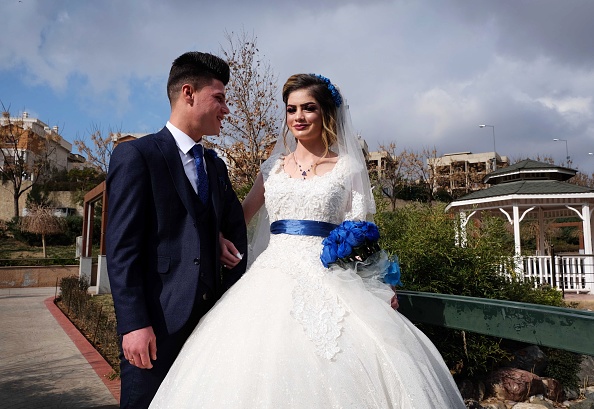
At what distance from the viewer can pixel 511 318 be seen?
5.74 feet

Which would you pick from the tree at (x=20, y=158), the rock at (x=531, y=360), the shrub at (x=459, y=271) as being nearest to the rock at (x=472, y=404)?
the shrub at (x=459, y=271)

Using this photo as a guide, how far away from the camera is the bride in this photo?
5.28ft

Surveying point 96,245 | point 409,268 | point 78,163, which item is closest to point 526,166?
point 409,268

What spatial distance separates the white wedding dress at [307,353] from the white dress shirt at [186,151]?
56 centimetres

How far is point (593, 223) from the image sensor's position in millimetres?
17734

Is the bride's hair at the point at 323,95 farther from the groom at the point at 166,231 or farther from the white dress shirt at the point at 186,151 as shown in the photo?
the white dress shirt at the point at 186,151

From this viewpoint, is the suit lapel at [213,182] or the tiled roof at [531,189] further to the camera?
the tiled roof at [531,189]

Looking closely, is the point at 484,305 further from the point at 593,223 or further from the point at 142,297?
the point at 593,223

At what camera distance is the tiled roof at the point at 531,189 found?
1488 cm

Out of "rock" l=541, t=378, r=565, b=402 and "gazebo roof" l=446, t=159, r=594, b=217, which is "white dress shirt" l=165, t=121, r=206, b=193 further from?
"gazebo roof" l=446, t=159, r=594, b=217

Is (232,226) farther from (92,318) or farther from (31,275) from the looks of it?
(31,275)

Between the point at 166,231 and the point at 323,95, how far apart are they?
130cm

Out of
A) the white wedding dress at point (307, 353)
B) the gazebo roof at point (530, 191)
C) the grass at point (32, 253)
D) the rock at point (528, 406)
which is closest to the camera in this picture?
the white wedding dress at point (307, 353)

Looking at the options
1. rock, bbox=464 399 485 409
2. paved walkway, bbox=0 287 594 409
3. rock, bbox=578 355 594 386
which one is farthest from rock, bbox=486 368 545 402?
paved walkway, bbox=0 287 594 409
